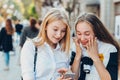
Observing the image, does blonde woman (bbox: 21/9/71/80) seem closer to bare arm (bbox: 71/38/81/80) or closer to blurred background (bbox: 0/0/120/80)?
bare arm (bbox: 71/38/81/80)

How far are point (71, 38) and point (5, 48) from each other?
10.7 metres

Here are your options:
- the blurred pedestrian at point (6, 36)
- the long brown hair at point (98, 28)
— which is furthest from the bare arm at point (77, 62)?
the blurred pedestrian at point (6, 36)

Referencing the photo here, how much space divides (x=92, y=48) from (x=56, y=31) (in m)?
0.31

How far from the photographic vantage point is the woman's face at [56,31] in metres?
3.39

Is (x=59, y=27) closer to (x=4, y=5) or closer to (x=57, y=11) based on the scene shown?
(x=57, y=11)

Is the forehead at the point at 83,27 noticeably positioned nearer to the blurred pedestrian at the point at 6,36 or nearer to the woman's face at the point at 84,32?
the woman's face at the point at 84,32

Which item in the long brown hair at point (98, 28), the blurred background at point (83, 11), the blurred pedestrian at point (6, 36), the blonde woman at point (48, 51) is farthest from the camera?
the blurred pedestrian at point (6, 36)

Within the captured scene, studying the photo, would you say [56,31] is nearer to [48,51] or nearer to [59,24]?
[59,24]

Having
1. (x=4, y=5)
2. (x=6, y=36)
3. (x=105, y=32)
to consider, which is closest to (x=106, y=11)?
(x=6, y=36)

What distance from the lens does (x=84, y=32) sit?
3.41 m

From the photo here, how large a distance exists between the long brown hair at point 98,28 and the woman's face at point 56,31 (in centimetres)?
15

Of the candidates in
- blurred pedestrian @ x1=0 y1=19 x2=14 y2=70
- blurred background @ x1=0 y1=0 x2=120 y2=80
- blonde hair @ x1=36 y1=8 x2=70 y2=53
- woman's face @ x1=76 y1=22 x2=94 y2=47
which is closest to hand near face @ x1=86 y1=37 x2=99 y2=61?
woman's face @ x1=76 y1=22 x2=94 y2=47

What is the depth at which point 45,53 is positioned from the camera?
3.40 meters

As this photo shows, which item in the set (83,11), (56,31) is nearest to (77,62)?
(56,31)
